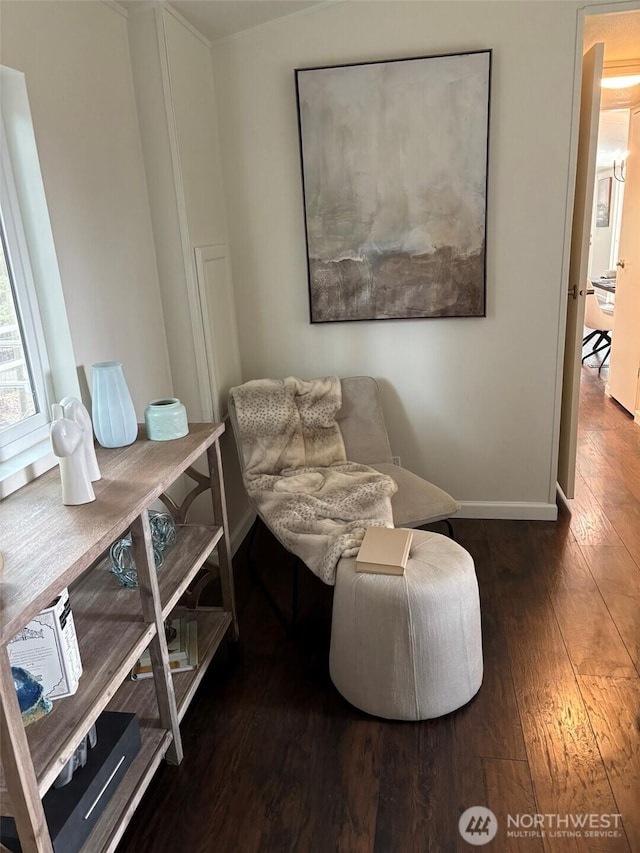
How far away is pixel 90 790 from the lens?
138 cm

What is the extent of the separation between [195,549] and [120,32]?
1691mm

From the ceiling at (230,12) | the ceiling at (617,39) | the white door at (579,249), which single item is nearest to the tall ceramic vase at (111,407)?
the ceiling at (230,12)

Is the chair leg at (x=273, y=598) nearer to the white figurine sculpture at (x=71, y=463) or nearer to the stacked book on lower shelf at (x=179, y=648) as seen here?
the stacked book on lower shelf at (x=179, y=648)

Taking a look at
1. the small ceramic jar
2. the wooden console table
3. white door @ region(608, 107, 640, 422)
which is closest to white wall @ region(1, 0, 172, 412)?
the small ceramic jar

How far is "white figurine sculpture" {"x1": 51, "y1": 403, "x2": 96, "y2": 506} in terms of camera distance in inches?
56.8

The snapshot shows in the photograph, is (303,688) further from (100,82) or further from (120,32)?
(120,32)

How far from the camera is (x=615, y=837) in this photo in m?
1.49

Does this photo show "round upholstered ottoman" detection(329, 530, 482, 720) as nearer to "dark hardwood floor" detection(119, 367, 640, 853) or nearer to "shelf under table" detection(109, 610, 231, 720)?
"dark hardwood floor" detection(119, 367, 640, 853)

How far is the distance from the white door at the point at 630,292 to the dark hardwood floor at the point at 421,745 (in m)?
2.19

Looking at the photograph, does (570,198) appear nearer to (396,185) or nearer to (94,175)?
(396,185)

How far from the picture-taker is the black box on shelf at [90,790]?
1270 millimetres

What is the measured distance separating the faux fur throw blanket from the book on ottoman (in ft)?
0.18

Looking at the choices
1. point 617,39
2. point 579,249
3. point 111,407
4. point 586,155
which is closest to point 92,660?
point 111,407

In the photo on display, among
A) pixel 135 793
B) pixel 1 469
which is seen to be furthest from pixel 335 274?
pixel 135 793
